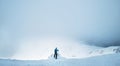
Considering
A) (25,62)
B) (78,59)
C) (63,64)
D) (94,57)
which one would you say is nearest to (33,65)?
(25,62)

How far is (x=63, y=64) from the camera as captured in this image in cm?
2148

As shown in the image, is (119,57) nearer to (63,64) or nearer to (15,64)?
(63,64)

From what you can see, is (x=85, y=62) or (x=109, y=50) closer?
(x=85, y=62)

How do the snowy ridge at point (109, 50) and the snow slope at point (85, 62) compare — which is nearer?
the snow slope at point (85, 62)

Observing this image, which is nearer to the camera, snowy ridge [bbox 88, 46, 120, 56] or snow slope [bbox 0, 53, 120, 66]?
snow slope [bbox 0, 53, 120, 66]

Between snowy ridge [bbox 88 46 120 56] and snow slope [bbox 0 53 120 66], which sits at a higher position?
snowy ridge [bbox 88 46 120 56]

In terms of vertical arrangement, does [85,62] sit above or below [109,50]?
below

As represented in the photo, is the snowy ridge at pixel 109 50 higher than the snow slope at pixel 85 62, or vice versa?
the snowy ridge at pixel 109 50

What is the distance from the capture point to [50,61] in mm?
21750

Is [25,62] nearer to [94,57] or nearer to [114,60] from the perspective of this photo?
[94,57]

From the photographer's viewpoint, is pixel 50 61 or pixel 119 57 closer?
pixel 119 57

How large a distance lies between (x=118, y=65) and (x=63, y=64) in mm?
6873

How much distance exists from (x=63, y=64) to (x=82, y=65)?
2462mm

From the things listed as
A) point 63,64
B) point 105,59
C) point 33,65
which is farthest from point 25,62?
point 105,59
